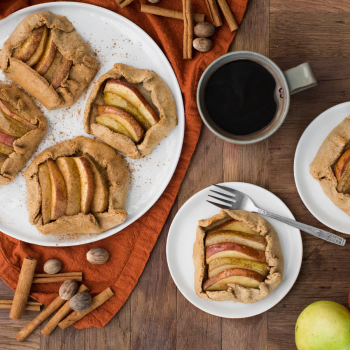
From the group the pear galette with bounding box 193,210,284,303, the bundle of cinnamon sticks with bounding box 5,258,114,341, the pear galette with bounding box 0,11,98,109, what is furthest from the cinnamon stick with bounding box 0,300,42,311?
the pear galette with bounding box 0,11,98,109

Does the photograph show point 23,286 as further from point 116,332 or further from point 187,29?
point 187,29

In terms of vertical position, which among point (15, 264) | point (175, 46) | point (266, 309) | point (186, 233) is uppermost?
point (175, 46)

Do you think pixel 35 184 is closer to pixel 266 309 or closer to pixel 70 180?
pixel 70 180

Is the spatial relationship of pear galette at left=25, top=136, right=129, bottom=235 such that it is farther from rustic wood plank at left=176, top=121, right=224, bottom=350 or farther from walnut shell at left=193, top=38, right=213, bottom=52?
walnut shell at left=193, top=38, right=213, bottom=52

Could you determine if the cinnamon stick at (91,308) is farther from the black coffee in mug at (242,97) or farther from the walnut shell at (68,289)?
the black coffee in mug at (242,97)

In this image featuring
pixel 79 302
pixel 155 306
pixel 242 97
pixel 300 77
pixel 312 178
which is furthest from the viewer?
pixel 155 306

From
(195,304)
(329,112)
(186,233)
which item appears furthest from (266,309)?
(329,112)

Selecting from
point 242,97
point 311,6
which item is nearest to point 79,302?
point 242,97
